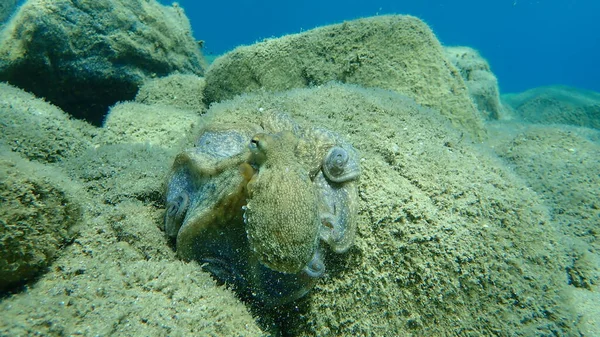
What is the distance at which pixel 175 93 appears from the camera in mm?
6652

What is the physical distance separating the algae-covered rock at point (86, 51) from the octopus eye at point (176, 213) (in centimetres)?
536

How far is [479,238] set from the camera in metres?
2.93

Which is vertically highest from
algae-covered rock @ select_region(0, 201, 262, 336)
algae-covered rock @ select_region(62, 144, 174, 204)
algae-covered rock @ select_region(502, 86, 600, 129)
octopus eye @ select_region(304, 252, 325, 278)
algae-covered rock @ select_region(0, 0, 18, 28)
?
algae-covered rock @ select_region(502, 86, 600, 129)

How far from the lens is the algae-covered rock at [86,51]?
20.5ft

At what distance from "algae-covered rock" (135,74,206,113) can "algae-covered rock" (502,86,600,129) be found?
970cm

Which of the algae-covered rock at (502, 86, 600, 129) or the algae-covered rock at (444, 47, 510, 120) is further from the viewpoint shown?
the algae-covered rock at (502, 86, 600, 129)

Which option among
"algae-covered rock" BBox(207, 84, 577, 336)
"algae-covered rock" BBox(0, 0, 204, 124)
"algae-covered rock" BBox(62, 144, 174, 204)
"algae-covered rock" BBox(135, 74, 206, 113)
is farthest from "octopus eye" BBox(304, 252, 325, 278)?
"algae-covered rock" BBox(0, 0, 204, 124)

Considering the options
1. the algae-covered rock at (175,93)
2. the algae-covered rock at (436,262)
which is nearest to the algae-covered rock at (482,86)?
the algae-covered rock at (175,93)

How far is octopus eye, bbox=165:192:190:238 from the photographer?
2.76 metres

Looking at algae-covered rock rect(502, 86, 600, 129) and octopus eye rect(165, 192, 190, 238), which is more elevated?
algae-covered rock rect(502, 86, 600, 129)

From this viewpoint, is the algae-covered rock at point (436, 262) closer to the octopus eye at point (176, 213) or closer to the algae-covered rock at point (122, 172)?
the octopus eye at point (176, 213)

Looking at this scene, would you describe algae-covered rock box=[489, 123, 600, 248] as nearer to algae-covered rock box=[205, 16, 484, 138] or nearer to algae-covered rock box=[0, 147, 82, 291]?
algae-covered rock box=[205, 16, 484, 138]

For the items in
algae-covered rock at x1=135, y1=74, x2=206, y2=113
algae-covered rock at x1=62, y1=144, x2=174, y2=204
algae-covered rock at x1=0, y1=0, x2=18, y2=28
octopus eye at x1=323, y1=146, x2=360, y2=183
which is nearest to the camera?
octopus eye at x1=323, y1=146, x2=360, y2=183

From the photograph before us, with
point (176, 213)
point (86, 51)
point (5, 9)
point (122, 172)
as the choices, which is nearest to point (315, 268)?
point (176, 213)
